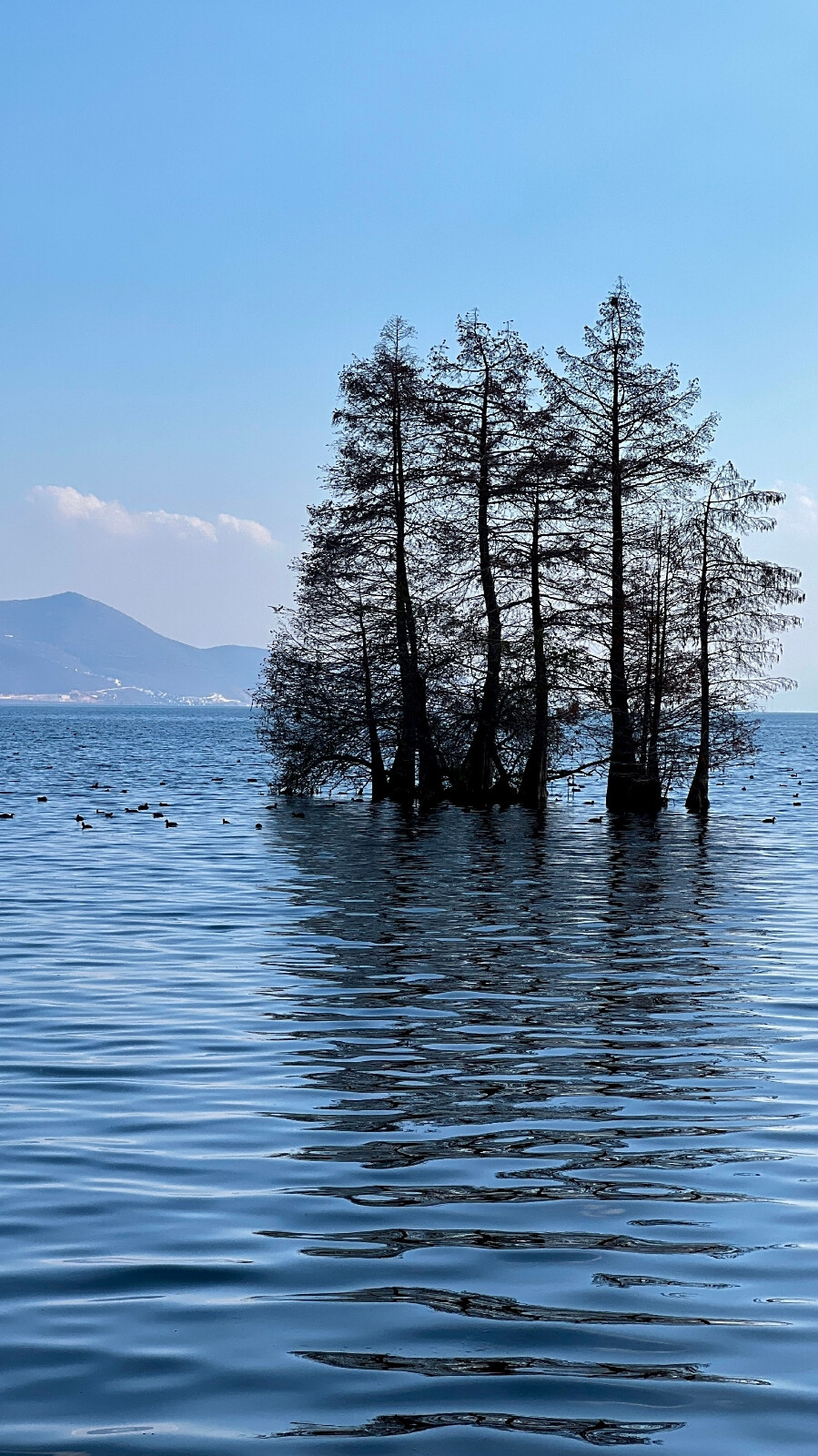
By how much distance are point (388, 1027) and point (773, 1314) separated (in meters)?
6.88

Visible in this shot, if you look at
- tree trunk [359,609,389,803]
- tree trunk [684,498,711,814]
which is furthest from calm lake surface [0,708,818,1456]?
tree trunk [359,609,389,803]

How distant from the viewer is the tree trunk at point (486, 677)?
45531 millimetres

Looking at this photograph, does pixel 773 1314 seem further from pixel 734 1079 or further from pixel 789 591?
pixel 789 591

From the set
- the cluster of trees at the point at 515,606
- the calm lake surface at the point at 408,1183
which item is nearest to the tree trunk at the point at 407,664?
the cluster of trees at the point at 515,606

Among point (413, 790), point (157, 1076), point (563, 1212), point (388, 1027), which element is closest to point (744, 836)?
point (413, 790)

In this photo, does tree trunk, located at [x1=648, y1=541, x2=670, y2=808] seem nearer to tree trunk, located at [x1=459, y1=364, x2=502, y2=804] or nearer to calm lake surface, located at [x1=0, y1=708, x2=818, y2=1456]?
tree trunk, located at [x1=459, y1=364, x2=502, y2=804]

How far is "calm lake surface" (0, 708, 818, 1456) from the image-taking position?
17.0 ft

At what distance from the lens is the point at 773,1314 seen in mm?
6008

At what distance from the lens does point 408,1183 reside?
798cm

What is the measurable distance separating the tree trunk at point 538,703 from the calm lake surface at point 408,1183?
24.7 metres

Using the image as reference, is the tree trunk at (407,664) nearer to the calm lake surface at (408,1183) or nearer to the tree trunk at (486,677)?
the tree trunk at (486,677)

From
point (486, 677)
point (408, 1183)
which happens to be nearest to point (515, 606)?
point (486, 677)

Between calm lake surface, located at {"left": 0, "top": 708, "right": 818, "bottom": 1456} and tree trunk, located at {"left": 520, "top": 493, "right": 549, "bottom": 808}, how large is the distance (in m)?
24.7

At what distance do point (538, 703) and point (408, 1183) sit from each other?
3763 cm
